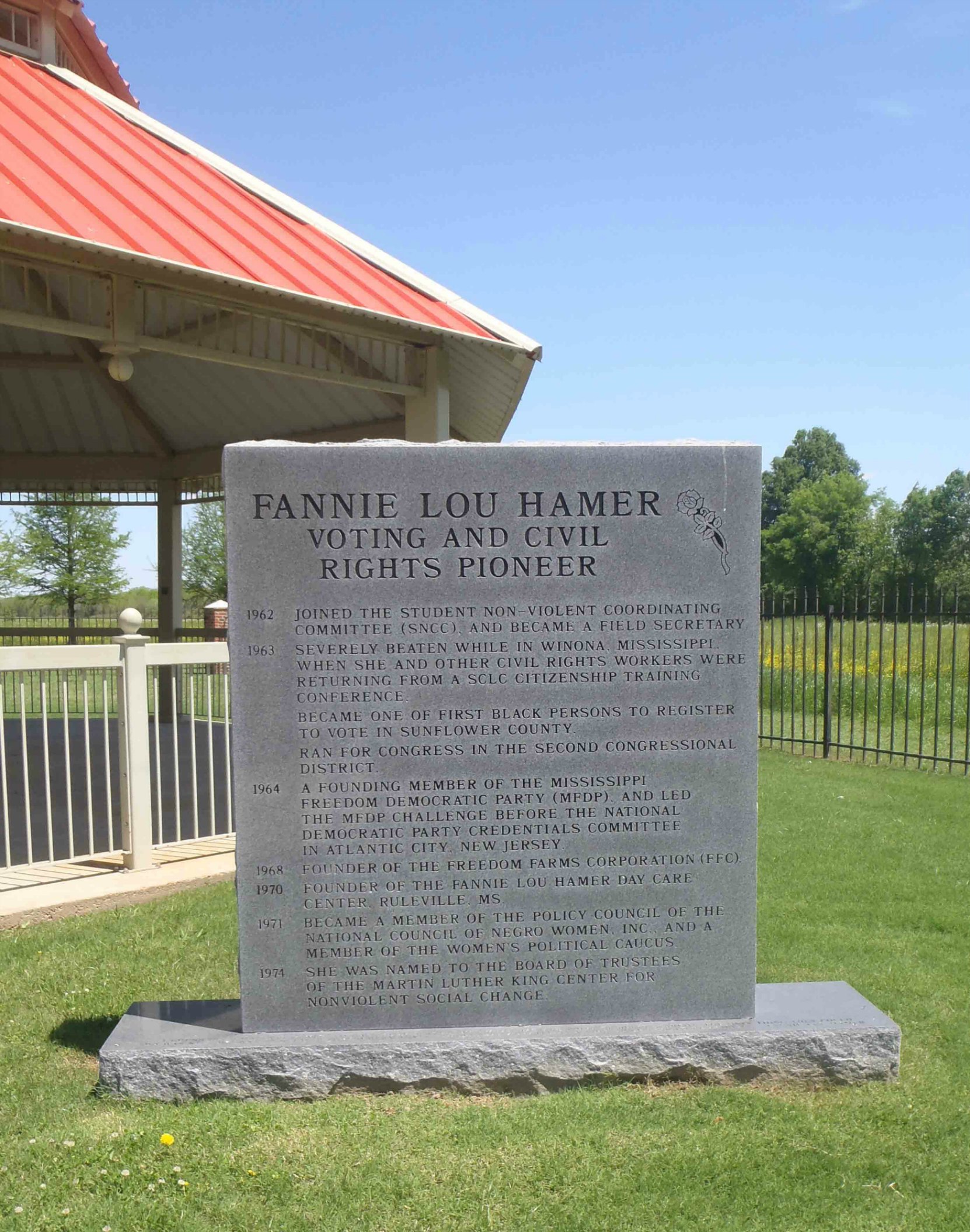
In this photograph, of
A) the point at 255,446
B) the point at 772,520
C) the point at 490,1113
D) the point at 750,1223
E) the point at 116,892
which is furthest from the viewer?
the point at 772,520

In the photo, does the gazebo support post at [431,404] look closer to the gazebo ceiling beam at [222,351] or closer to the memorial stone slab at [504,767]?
the gazebo ceiling beam at [222,351]

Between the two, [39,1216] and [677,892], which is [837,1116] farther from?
[39,1216]

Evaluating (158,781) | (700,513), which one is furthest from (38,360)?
(700,513)

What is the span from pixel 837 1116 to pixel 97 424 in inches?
508

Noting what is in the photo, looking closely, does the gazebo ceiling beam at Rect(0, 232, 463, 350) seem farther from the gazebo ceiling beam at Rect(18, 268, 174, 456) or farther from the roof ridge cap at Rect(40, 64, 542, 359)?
the gazebo ceiling beam at Rect(18, 268, 174, 456)

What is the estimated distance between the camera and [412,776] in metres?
4.09

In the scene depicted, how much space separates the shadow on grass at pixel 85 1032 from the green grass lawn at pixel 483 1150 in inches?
0.5

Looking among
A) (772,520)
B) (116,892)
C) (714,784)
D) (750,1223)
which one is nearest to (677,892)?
(714,784)

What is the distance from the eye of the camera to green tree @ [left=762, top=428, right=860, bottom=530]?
103 metres

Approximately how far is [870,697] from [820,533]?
239 ft

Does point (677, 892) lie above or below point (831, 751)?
above

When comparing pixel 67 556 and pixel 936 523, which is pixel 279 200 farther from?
pixel 936 523

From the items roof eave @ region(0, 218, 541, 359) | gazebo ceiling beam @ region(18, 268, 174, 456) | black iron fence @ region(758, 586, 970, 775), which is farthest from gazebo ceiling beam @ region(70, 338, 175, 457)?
black iron fence @ region(758, 586, 970, 775)

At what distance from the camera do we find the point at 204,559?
53.1 meters
